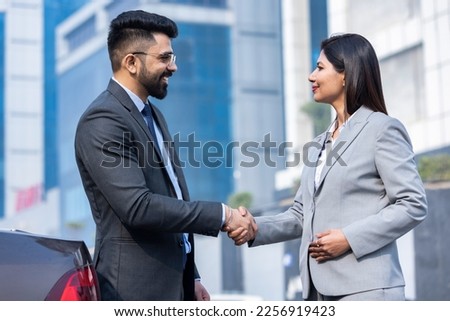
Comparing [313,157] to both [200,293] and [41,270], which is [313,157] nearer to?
[200,293]

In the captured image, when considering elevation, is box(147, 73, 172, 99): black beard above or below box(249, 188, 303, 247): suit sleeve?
above

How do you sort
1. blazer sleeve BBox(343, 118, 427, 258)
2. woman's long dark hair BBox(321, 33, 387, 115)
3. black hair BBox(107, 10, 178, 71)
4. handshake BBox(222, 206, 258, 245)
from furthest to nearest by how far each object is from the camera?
black hair BBox(107, 10, 178, 71) → handshake BBox(222, 206, 258, 245) → woman's long dark hair BBox(321, 33, 387, 115) → blazer sleeve BBox(343, 118, 427, 258)

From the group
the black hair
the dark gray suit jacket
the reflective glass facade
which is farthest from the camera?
the reflective glass facade

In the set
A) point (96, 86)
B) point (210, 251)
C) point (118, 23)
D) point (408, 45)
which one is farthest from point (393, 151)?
point (96, 86)

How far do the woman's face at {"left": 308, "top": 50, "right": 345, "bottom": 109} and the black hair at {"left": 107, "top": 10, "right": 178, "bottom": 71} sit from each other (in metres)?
0.74

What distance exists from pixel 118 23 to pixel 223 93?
57.6 meters

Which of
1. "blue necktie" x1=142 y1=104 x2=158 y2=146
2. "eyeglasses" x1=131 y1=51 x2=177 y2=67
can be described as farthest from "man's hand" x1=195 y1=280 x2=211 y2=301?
"eyeglasses" x1=131 y1=51 x2=177 y2=67

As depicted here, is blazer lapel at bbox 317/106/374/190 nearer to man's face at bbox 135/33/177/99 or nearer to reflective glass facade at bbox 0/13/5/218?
man's face at bbox 135/33/177/99

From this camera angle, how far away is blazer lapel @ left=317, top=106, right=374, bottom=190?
12.8 ft

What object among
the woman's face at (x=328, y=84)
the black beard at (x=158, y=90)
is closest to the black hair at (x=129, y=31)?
the black beard at (x=158, y=90)

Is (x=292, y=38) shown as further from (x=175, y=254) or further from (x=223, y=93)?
(x=175, y=254)

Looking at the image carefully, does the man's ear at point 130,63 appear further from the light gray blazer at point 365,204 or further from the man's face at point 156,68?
the light gray blazer at point 365,204

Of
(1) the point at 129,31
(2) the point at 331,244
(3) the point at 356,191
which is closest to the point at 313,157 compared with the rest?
(3) the point at 356,191

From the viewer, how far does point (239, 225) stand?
4.20 meters
